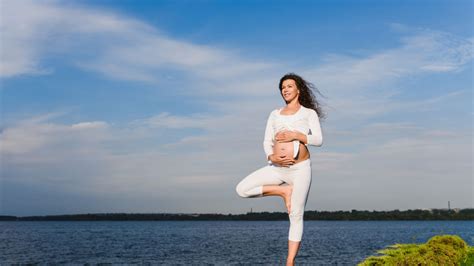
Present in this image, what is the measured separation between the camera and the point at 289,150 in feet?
26.1

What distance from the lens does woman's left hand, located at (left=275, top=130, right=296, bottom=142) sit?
791cm

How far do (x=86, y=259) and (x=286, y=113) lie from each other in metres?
62.5

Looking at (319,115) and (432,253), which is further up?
(319,115)

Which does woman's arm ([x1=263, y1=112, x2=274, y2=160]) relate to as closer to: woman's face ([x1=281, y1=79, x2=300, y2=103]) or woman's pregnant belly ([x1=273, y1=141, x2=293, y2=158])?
woman's pregnant belly ([x1=273, y1=141, x2=293, y2=158])

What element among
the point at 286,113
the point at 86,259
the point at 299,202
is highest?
the point at 286,113

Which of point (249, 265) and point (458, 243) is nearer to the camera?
point (458, 243)

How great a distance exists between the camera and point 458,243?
13.5 metres

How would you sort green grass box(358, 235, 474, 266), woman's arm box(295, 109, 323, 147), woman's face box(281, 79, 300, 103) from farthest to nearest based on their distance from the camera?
green grass box(358, 235, 474, 266)
woman's face box(281, 79, 300, 103)
woman's arm box(295, 109, 323, 147)

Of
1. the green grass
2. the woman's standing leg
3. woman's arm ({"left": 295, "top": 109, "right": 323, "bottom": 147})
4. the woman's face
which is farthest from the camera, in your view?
the green grass

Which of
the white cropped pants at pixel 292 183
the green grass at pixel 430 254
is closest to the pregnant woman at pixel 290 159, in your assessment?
the white cropped pants at pixel 292 183

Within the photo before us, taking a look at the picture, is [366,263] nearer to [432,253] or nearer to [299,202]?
[432,253]

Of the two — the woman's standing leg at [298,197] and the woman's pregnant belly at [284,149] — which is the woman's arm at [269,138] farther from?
the woman's standing leg at [298,197]

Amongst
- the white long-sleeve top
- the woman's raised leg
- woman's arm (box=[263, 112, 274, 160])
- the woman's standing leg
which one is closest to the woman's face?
the white long-sleeve top

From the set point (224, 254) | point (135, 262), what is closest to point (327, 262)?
point (224, 254)
